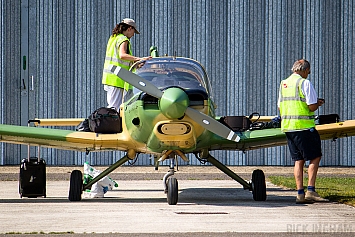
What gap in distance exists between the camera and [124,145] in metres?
9.34

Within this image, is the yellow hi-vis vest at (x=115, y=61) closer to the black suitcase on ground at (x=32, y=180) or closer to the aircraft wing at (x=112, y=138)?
the aircraft wing at (x=112, y=138)

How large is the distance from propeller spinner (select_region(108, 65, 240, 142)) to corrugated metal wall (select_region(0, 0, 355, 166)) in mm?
9359

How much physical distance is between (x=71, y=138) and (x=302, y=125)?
3.13 meters

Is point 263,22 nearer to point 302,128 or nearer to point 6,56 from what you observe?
point 6,56

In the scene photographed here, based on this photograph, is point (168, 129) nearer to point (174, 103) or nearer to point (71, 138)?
point (174, 103)

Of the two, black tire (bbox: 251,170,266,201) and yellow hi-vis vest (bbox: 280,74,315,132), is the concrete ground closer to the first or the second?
A: black tire (bbox: 251,170,266,201)

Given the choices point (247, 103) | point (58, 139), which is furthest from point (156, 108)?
point (247, 103)

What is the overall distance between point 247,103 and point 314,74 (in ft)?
6.40

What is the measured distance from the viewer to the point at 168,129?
8.16 metres

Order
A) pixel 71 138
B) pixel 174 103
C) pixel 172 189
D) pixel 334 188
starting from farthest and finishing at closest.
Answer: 1. pixel 334 188
2. pixel 71 138
3. pixel 172 189
4. pixel 174 103

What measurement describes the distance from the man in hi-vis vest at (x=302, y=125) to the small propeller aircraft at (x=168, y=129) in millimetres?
495

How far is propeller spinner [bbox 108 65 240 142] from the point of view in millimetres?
7730

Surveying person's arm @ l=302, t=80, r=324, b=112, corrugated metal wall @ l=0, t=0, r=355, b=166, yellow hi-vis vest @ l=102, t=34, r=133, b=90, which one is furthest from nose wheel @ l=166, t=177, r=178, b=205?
corrugated metal wall @ l=0, t=0, r=355, b=166

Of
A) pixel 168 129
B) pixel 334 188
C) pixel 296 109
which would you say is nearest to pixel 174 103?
pixel 168 129
